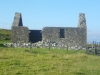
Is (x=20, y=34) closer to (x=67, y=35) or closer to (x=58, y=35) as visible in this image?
(x=58, y=35)

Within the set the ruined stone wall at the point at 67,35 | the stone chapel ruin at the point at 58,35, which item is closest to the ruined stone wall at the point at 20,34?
the stone chapel ruin at the point at 58,35

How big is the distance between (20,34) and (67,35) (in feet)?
24.4

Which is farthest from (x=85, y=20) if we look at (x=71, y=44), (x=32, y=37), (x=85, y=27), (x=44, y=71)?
(x=44, y=71)

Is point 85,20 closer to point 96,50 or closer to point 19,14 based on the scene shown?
point 19,14

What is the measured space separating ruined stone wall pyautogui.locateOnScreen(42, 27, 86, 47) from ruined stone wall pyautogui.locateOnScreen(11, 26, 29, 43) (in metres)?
2.89

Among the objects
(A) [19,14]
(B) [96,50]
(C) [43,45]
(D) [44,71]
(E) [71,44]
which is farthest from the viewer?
(A) [19,14]

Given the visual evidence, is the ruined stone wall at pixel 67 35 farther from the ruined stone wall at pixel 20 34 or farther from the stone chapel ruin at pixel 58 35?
the ruined stone wall at pixel 20 34

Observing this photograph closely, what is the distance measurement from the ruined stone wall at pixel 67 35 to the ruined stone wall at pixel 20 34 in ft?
9.48

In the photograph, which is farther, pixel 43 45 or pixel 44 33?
pixel 44 33

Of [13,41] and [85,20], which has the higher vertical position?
[85,20]

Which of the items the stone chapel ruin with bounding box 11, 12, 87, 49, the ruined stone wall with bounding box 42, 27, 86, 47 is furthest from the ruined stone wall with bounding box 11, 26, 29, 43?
the ruined stone wall with bounding box 42, 27, 86, 47

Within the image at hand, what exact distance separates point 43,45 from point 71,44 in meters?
5.98

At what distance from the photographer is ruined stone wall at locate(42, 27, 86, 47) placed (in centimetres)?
4559

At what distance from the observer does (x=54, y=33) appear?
45.7m
